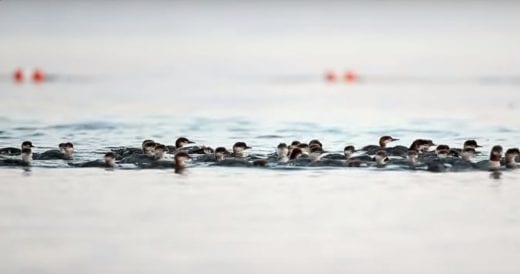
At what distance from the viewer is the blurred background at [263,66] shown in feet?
97.9

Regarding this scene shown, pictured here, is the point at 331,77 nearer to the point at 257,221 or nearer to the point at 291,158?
the point at 291,158

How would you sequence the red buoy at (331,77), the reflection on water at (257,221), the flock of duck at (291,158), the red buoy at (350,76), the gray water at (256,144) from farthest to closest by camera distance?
the red buoy at (331,77) < the red buoy at (350,76) < the flock of duck at (291,158) < the gray water at (256,144) < the reflection on water at (257,221)

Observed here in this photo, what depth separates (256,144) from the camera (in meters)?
22.6

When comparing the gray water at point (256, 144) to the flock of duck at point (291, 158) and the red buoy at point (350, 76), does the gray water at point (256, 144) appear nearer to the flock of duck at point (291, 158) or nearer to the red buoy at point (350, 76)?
the flock of duck at point (291, 158)

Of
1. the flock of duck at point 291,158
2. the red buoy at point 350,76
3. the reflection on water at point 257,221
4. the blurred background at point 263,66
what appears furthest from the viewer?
the red buoy at point 350,76

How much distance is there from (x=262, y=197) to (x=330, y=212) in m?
1.22

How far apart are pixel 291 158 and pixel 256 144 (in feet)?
10.4

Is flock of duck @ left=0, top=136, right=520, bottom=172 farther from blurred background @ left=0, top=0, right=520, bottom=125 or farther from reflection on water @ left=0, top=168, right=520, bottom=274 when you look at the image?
blurred background @ left=0, top=0, right=520, bottom=125

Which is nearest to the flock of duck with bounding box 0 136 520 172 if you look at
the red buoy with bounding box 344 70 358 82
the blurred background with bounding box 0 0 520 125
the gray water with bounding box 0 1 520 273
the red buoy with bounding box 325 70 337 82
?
the gray water with bounding box 0 1 520 273

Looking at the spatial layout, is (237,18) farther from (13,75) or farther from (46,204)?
(46,204)

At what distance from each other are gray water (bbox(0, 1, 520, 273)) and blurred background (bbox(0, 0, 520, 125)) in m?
0.12

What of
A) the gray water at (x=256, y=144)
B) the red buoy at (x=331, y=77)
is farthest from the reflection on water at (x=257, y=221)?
the red buoy at (x=331, y=77)

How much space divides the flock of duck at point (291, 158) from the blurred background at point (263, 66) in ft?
22.0

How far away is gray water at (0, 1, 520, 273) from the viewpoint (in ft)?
43.8
